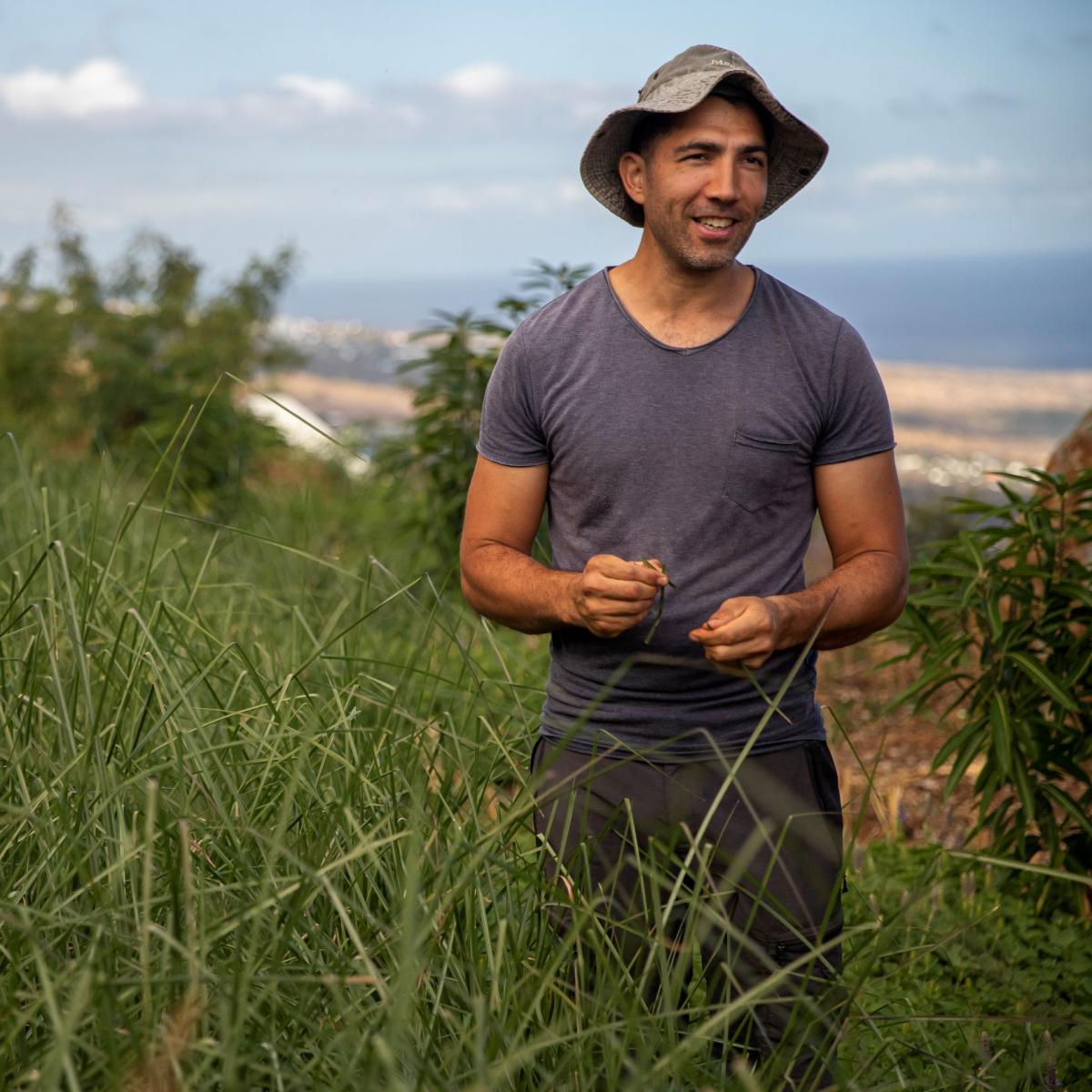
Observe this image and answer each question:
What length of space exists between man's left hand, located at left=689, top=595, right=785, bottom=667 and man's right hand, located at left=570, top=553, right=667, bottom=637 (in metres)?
0.10

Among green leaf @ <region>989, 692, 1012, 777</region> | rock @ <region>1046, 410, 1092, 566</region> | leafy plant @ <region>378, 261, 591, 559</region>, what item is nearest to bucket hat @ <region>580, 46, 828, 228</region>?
green leaf @ <region>989, 692, 1012, 777</region>

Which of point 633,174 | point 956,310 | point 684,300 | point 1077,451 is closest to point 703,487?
point 684,300

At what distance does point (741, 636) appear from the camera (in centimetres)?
218

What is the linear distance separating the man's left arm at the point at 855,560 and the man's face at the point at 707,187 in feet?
1.48

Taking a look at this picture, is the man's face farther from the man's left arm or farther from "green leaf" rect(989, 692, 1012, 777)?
"green leaf" rect(989, 692, 1012, 777)

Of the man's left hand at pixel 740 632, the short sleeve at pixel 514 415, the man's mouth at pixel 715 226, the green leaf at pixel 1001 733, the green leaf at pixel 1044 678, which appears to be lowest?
the green leaf at pixel 1001 733

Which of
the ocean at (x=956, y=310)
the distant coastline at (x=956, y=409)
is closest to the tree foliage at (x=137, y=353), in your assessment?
the ocean at (x=956, y=310)

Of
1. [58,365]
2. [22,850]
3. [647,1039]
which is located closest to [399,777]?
[22,850]

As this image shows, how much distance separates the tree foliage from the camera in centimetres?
873

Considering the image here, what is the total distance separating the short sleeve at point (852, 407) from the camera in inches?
97.9

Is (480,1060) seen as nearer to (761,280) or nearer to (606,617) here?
(606,617)

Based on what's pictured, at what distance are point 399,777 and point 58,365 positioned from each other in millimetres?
9519

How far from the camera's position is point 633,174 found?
2.63 m

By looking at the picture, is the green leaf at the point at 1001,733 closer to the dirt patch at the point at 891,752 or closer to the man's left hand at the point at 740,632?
the dirt patch at the point at 891,752
